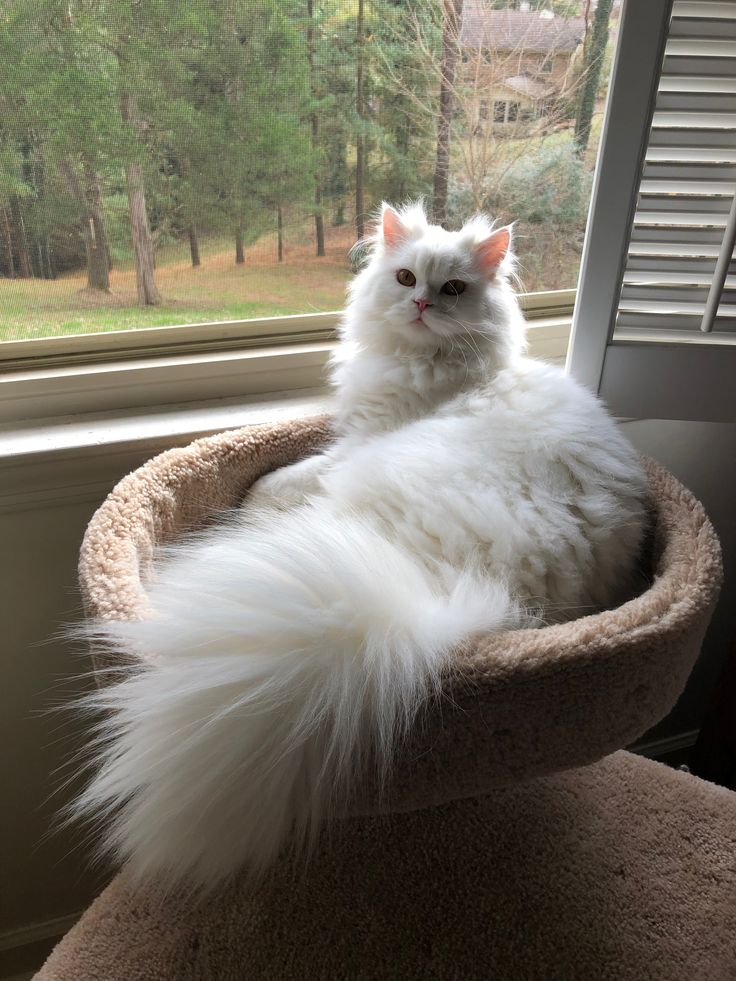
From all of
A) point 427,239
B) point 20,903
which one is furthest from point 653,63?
point 20,903

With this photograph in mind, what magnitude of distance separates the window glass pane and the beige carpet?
0.87m

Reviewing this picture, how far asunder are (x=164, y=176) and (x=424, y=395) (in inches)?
21.0

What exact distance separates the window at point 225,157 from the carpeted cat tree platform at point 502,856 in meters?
0.51

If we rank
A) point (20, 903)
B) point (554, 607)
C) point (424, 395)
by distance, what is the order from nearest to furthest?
point (554, 607) → point (424, 395) → point (20, 903)

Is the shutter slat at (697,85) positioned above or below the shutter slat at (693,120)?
above

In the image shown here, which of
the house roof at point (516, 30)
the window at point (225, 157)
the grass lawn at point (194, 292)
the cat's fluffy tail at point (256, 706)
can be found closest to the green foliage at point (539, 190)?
the window at point (225, 157)

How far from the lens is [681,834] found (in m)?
0.84

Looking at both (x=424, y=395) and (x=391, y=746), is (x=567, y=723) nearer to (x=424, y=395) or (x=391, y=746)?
(x=391, y=746)

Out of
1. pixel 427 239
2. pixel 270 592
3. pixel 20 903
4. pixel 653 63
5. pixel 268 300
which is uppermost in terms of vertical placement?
pixel 653 63

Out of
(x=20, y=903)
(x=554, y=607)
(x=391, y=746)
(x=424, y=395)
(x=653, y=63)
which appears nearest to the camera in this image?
(x=391, y=746)

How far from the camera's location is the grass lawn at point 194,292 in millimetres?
1173

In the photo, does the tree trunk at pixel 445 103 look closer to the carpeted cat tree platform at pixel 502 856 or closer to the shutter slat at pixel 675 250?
the shutter slat at pixel 675 250

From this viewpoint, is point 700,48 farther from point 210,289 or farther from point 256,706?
point 256,706

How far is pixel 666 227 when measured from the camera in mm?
1021
